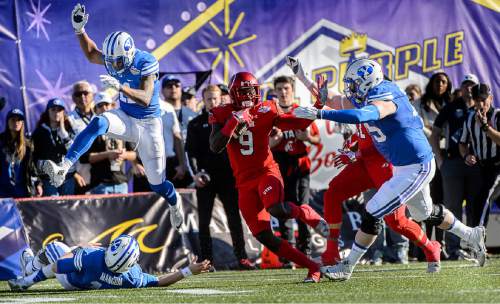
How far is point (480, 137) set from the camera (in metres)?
10.9

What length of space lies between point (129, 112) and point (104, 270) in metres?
1.47

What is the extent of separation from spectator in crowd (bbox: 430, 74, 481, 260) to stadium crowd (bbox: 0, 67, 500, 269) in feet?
0.03

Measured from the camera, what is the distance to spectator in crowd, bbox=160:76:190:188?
10867 mm

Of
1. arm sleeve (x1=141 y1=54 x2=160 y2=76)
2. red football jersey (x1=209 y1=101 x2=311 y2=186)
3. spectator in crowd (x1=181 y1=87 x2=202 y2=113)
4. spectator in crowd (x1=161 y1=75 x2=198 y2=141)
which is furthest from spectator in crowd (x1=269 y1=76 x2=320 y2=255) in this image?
arm sleeve (x1=141 y1=54 x2=160 y2=76)

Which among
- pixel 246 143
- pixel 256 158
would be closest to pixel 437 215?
pixel 256 158

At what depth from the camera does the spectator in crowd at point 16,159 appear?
10.4 m

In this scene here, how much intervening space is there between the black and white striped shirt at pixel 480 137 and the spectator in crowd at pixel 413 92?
759 millimetres

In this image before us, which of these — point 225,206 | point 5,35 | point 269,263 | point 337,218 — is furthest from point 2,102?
point 337,218

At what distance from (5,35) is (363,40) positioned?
4036 mm

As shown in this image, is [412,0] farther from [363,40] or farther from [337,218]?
[337,218]

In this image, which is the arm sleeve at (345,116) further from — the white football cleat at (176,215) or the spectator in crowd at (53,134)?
the spectator in crowd at (53,134)

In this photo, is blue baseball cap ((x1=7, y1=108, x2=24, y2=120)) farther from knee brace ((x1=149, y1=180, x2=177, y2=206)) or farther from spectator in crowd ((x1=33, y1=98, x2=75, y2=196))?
knee brace ((x1=149, y1=180, x2=177, y2=206))

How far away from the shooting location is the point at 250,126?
323 inches

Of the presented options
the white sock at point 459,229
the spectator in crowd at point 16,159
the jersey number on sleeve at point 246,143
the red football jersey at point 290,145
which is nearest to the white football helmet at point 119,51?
the jersey number on sleeve at point 246,143
